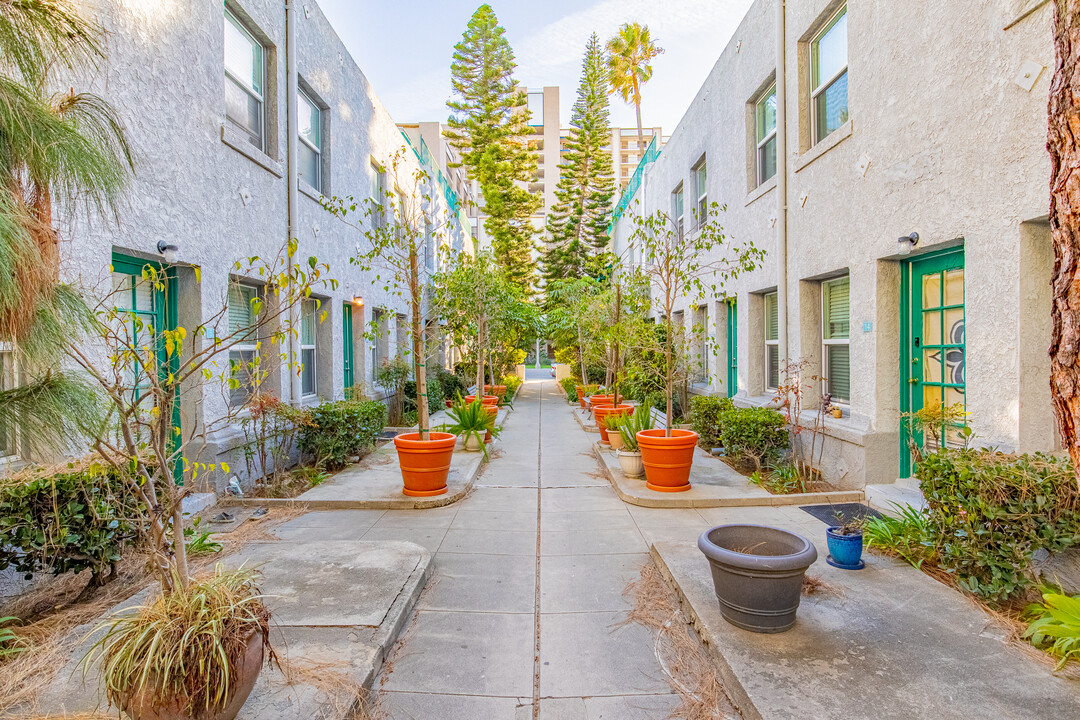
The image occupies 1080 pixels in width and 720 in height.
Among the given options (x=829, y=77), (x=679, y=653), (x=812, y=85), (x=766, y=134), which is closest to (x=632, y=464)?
(x=679, y=653)

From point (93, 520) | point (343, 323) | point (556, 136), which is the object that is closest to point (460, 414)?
point (343, 323)

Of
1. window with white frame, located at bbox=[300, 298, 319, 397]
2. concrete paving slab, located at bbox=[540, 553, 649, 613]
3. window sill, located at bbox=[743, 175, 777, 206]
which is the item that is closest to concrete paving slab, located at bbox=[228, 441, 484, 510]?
window with white frame, located at bbox=[300, 298, 319, 397]

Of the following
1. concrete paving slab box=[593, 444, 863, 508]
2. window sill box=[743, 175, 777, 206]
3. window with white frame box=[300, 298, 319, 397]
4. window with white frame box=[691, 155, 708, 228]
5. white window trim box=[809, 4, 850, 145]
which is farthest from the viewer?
window with white frame box=[691, 155, 708, 228]

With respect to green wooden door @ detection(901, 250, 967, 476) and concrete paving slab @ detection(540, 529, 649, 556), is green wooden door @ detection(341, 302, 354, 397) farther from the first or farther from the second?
green wooden door @ detection(901, 250, 967, 476)

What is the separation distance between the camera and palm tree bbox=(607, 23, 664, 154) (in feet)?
66.1

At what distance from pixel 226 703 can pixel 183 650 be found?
0.85 feet

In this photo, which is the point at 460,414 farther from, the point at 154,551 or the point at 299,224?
the point at 154,551

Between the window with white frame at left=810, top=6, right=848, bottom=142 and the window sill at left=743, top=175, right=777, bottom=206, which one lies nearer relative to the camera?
the window with white frame at left=810, top=6, right=848, bottom=142

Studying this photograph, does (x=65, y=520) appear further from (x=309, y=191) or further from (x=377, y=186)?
(x=377, y=186)

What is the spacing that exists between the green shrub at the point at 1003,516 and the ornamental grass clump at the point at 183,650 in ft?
11.9

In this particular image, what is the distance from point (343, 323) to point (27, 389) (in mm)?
7093

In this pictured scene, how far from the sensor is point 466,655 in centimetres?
294

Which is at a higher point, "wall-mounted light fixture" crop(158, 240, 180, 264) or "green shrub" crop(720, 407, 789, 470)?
"wall-mounted light fixture" crop(158, 240, 180, 264)

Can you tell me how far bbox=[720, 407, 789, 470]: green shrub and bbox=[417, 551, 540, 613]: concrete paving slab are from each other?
11.1 ft
